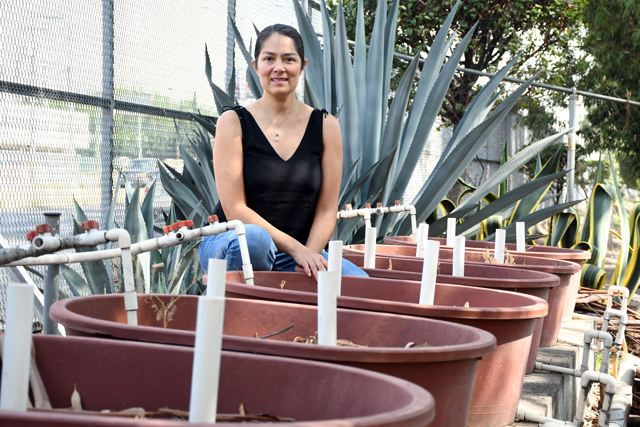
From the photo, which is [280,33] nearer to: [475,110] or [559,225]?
[475,110]

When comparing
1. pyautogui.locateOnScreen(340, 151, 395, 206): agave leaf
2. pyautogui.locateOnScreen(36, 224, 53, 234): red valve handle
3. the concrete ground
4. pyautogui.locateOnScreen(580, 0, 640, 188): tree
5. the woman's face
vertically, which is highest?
pyautogui.locateOnScreen(580, 0, 640, 188): tree

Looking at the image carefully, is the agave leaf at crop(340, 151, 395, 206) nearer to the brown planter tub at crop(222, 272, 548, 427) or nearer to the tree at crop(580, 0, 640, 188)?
the brown planter tub at crop(222, 272, 548, 427)

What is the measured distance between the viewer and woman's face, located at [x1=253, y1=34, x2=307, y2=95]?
1789 mm

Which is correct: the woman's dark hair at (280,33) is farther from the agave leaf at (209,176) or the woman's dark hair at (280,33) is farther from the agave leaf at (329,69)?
the agave leaf at (329,69)

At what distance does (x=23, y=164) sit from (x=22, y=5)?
1.62ft

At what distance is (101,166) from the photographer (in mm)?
2686

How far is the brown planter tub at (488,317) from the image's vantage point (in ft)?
3.85

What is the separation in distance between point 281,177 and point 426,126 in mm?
1553

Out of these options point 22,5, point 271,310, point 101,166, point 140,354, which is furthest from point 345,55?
point 140,354

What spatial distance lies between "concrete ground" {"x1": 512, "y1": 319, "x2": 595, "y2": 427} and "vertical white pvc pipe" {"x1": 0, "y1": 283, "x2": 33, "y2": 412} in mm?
1021

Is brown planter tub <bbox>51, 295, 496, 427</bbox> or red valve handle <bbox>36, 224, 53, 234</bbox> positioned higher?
red valve handle <bbox>36, 224, 53, 234</bbox>

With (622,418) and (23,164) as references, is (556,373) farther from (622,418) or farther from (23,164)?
(23,164)

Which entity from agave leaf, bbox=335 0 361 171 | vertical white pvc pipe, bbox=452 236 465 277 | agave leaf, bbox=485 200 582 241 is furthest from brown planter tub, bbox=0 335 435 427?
agave leaf, bbox=485 200 582 241

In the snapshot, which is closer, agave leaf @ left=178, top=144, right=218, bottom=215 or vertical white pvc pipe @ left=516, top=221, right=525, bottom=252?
vertical white pvc pipe @ left=516, top=221, right=525, bottom=252
